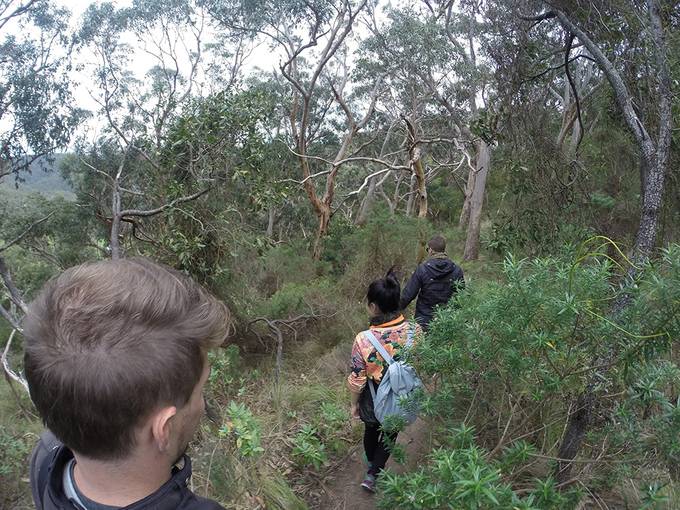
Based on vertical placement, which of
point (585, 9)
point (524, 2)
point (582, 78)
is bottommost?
point (585, 9)

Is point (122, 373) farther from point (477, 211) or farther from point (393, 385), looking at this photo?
point (477, 211)

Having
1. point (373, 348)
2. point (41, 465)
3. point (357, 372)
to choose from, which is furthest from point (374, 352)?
point (41, 465)

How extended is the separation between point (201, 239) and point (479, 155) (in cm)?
1093

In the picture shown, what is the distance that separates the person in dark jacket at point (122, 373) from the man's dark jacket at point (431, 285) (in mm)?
3641

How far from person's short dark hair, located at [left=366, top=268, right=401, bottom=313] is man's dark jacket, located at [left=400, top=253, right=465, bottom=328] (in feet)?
4.39

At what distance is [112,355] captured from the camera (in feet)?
2.76

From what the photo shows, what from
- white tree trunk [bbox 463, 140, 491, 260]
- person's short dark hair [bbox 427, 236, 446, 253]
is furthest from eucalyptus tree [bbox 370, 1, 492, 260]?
person's short dark hair [bbox 427, 236, 446, 253]

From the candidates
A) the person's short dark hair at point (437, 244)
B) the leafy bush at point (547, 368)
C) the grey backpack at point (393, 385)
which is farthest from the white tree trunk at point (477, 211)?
the leafy bush at point (547, 368)

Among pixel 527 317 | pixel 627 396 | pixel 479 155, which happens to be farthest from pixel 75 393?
pixel 479 155

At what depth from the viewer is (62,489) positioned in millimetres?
1000

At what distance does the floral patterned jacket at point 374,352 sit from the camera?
3.05 meters

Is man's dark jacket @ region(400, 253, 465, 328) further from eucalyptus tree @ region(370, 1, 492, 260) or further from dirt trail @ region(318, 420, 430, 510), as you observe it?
eucalyptus tree @ region(370, 1, 492, 260)

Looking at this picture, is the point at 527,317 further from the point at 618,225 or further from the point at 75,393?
the point at 618,225

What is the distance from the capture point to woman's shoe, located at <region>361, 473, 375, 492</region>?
3.38 meters
